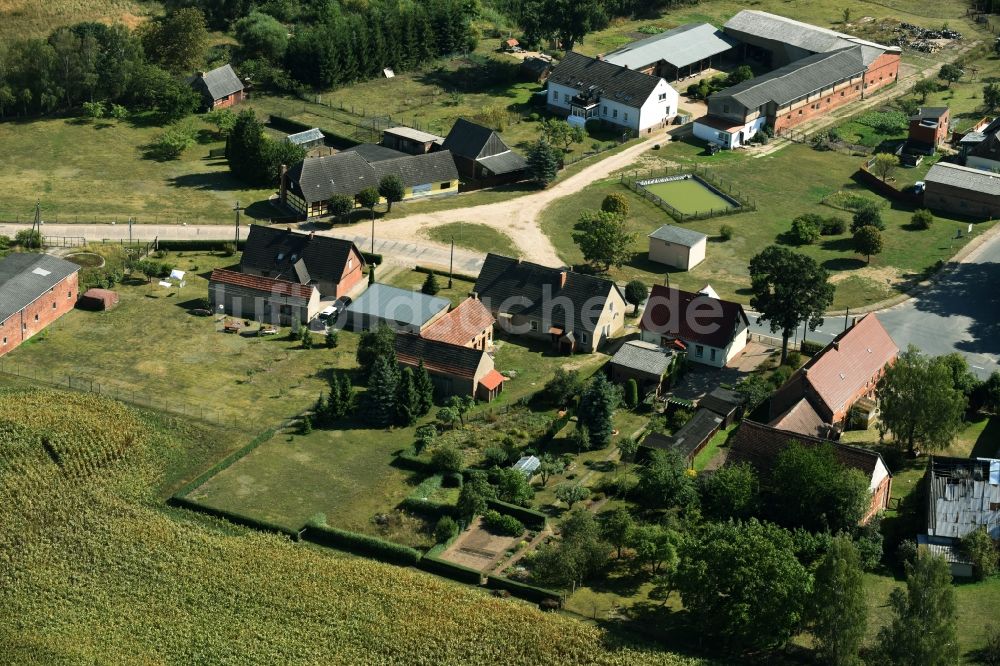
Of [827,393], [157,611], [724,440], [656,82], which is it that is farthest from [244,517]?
[656,82]

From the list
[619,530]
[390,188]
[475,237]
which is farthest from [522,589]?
[390,188]

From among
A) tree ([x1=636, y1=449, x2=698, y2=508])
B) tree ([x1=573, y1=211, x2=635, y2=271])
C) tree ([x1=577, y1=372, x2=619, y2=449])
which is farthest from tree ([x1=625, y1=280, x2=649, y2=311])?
tree ([x1=636, y1=449, x2=698, y2=508])

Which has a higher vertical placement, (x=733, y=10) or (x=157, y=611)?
(x=733, y=10)

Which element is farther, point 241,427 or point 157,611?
point 241,427

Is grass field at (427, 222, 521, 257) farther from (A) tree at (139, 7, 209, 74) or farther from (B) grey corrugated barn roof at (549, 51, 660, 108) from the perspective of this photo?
(A) tree at (139, 7, 209, 74)

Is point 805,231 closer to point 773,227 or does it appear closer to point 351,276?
point 773,227

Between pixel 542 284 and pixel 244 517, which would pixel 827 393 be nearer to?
pixel 542 284
